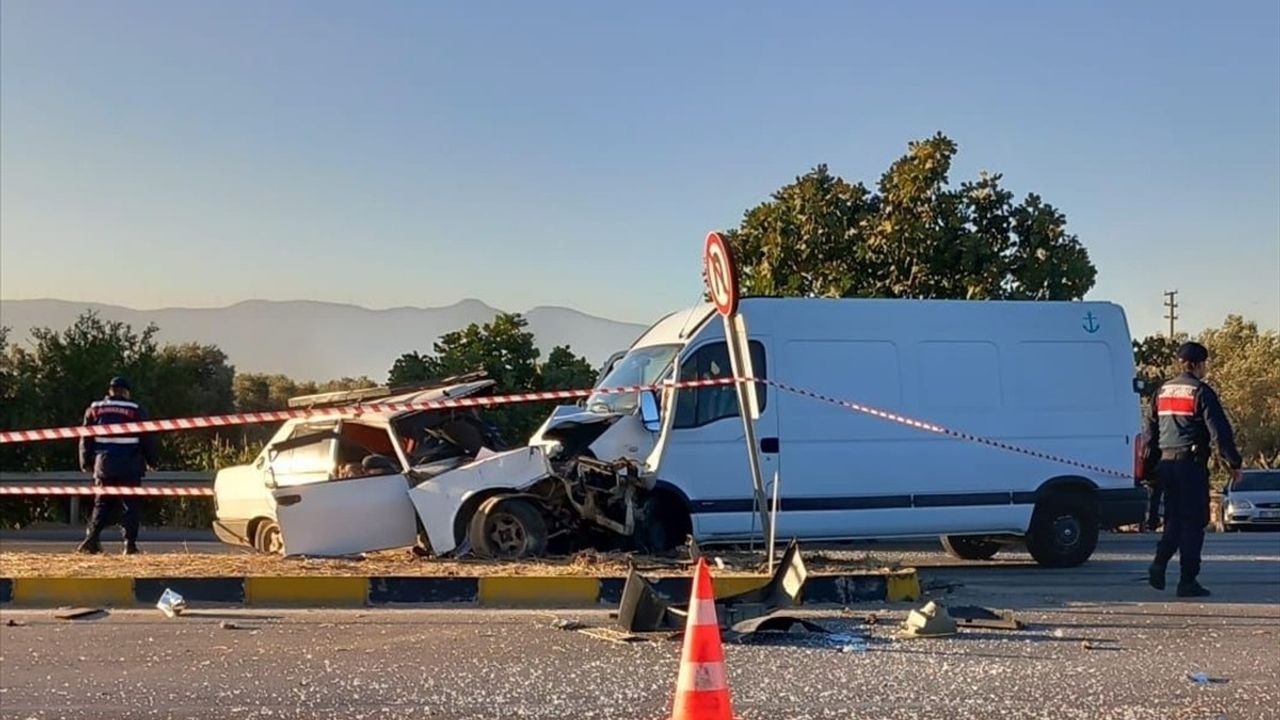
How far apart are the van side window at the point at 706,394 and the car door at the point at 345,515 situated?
2357 millimetres

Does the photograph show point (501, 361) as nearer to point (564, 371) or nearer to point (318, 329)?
point (564, 371)

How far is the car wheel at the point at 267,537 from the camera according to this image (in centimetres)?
1096

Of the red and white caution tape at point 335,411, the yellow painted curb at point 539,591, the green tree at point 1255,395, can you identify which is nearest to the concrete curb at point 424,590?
the yellow painted curb at point 539,591

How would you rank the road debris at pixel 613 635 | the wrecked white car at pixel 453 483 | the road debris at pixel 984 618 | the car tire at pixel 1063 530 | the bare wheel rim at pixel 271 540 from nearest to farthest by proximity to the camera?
the road debris at pixel 613 635 → the road debris at pixel 984 618 → the wrecked white car at pixel 453 483 → the bare wheel rim at pixel 271 540 → the car tire at pixel 1063 530

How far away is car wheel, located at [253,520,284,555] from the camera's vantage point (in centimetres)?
1096

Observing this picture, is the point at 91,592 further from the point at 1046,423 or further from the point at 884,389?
the point at 1046,423

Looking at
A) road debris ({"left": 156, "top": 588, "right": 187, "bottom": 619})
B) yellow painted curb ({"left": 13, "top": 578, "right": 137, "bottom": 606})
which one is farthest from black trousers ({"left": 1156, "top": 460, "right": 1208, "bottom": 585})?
yellow painted curb ({"left": 13, "top": 578, "right": 137, "bottom": 606})

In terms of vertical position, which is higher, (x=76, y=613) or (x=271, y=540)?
(x=271, y=540)

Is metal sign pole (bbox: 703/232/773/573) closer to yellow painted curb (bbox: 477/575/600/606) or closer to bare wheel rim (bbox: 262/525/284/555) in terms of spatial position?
yellow painted curb (bbox: 477/575/600/606)

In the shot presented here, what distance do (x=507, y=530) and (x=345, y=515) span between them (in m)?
1.24

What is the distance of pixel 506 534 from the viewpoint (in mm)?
9828

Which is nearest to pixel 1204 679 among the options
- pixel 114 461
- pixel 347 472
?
pixel 347 472

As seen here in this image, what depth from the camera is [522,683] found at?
240 inches

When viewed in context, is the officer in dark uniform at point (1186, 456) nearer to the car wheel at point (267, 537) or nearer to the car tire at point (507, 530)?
the car tire at point (507, 530)
